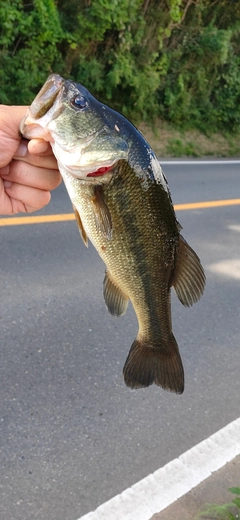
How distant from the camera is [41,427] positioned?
3.03m

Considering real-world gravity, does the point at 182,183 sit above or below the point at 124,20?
below

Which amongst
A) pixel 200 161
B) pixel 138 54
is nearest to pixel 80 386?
pixel 200 161

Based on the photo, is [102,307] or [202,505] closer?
[202,505]

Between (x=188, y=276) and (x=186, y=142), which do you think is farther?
(x=186, y=142)

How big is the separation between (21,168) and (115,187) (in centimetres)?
54

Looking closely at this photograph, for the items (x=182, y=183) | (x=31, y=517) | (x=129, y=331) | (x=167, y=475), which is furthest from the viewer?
(x=182, y=183)

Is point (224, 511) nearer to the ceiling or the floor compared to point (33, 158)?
nearer to the floor

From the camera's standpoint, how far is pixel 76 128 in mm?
1433

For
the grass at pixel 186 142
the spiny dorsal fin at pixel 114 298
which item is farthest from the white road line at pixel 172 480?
the grass at pixel 186 142

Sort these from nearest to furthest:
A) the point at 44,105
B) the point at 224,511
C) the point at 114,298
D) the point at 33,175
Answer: the point at 44,105 < the point at 114,298 < the point at 33,175 < the point at 224,511

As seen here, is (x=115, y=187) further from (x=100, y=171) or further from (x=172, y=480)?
(x=172, y=480)

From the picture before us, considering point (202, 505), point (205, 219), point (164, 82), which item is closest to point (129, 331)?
point (202, 505)

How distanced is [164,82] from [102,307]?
9609mm

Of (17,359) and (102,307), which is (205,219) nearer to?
(102,307)
